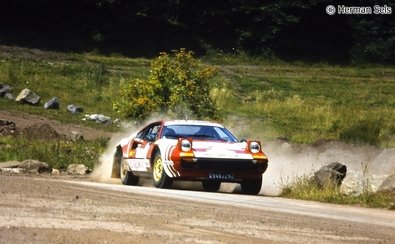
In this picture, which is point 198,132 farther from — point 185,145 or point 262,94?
point 262,94

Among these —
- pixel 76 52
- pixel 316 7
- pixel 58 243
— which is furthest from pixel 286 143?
pixel 316 7

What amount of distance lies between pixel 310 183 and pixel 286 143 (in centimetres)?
1216

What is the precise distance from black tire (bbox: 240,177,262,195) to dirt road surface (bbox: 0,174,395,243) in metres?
2.58

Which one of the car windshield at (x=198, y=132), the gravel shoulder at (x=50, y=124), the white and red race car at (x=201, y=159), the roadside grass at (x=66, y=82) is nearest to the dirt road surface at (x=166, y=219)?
the white and red race car at (x=201, y=159)

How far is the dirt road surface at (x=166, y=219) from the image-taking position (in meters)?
8.57

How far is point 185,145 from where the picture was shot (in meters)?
16.6

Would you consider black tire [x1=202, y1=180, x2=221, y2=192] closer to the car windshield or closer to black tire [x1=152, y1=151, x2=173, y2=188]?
the car windshield

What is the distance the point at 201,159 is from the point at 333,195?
2.50 meters

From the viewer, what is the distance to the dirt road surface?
8.57m

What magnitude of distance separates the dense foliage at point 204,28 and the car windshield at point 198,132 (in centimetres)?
3913

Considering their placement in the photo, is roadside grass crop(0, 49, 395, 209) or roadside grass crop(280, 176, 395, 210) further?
roadside grass crop(0, 49, 395, 209)

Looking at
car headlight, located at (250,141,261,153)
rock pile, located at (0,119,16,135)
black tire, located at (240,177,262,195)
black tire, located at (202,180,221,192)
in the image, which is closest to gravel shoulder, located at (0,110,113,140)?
rock pile, located at (0,119,16,135)

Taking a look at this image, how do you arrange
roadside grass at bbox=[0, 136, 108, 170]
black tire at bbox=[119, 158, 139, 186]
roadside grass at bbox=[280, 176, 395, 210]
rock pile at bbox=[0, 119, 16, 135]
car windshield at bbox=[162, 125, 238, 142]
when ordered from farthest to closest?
rock pile at bbox=[0, 119, 16, 135]
roadside grass at bbox=[0, 136, 108, 170]
black tire at bbox=[119, 158, 139, 186]
car windshield at bbox=[162, 125, 238, 142]
roadside grass at bbox=[280, 176, 395, 210]

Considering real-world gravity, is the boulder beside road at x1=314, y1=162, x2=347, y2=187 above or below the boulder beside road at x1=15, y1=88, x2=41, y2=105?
above
